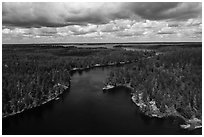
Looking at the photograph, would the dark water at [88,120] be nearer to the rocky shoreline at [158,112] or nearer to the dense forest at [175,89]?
the rocky shoreline at [158,112]

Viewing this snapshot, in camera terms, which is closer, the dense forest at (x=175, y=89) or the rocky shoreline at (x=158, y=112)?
the dense forest at (x=175, y=89)

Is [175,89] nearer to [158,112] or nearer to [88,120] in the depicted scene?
[158,112]

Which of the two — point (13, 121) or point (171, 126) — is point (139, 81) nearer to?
point (171, 126)

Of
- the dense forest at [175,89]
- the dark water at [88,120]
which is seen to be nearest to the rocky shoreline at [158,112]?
the dense forest at [175,89]

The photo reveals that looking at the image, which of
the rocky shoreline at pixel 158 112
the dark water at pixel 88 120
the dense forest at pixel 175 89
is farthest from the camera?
the dark water at pixel 88 120

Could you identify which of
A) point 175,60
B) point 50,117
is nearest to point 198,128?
point 175,60

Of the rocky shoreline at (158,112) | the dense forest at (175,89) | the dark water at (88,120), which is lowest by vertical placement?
the dark water at (88,120)

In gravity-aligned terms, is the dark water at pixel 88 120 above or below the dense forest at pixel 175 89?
below

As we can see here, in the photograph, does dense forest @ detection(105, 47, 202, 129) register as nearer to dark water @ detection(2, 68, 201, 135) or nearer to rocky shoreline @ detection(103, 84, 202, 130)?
rocky shoreline @ detection(103, 84, 202, 130)

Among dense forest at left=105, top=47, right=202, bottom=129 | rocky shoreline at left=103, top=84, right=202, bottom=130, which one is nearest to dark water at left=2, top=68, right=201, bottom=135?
rocky shoreline at left=103, top=84, right=202, bottom=130

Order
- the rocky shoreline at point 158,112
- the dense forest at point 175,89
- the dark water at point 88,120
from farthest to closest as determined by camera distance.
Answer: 1. the dark water at point 88,120
2. the rocky shoreline at point 158,112
3. the dense forest at point 175,89
